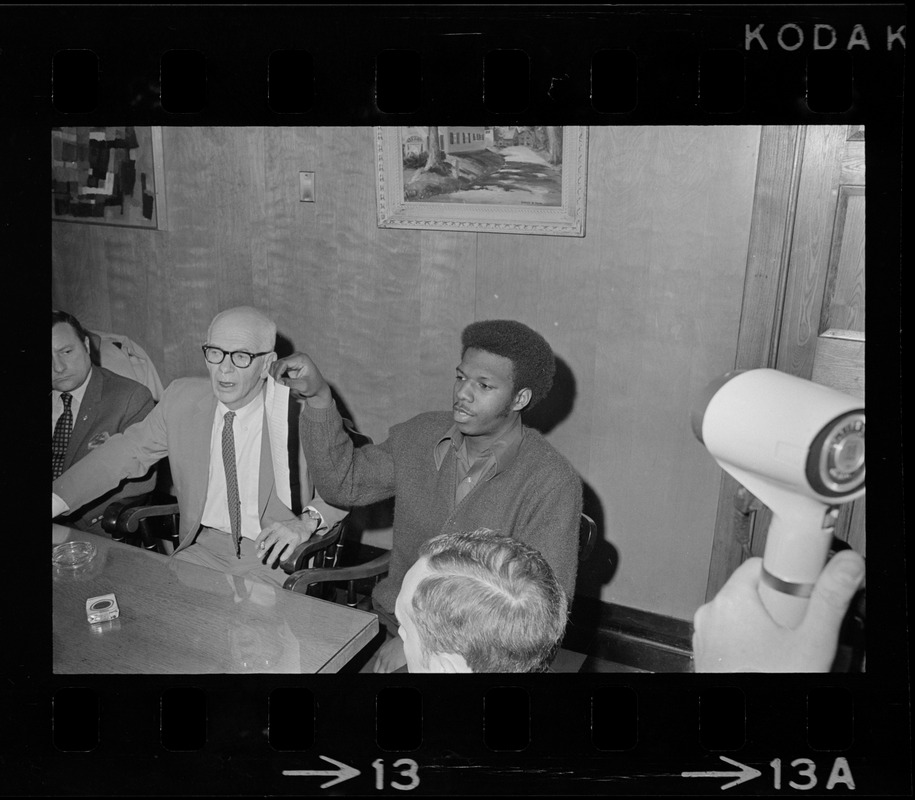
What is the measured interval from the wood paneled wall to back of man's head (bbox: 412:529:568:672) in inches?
11.6

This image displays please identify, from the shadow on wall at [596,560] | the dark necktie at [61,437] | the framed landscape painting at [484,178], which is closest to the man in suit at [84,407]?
the dark necktie at [61,437]

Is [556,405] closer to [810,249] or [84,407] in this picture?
[810,249]

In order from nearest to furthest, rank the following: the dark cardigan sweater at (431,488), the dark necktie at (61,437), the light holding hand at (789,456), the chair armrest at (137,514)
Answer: the light holding hand at (789,456) → the dark cardigan sweater at (431,488) → the dark necktie at (61,437) → the chair armrest at (137,514)

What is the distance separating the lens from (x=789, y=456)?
1810 millimetres

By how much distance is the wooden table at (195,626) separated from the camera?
1.87 metres

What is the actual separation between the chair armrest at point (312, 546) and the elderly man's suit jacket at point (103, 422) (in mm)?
442

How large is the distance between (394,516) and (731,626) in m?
0.89

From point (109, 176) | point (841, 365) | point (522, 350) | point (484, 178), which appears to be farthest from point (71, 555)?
point (841, 365)

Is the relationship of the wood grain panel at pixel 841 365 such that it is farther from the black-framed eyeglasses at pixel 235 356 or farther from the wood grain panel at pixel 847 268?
the black-framed eyeglasses at pixel 235 356

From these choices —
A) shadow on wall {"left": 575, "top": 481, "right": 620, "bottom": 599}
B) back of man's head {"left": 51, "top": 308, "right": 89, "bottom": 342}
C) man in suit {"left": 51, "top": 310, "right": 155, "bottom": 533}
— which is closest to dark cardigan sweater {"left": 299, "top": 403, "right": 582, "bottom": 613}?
shadow on wall {"left": 575, "top": 481, "right": 620, "bottom": 599}

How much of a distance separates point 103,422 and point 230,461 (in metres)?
0.35
